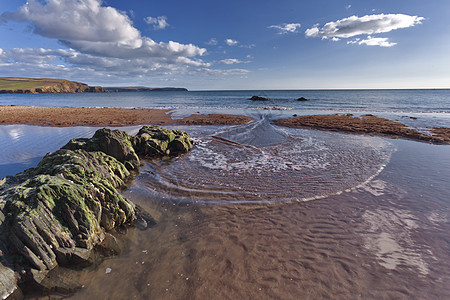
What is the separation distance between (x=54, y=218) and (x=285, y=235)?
657 centimetres

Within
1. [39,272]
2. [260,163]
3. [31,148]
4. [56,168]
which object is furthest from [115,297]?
[31,148]

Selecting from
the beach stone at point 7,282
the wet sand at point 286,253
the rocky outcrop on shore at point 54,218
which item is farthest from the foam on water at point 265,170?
the beach stone at point 7,282

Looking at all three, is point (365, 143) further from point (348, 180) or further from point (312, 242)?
point (312, 242)

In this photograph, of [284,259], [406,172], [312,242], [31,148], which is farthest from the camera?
[31,148]

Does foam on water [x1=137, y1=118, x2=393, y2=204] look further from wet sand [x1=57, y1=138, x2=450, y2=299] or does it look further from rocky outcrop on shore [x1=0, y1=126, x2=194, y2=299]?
rocky outcrop on shore [x1=0, y1=126, x2=194, y2=299]

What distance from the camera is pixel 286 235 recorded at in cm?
664

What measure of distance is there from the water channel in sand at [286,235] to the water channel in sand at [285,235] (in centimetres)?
3

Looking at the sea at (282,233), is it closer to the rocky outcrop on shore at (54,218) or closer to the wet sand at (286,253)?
the wet sand at (286,253)

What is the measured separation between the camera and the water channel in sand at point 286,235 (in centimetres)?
487

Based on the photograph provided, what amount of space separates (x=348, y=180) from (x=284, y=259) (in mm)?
7016

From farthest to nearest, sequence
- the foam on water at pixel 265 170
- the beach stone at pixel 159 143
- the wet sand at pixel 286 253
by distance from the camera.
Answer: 1. the beach stone at pixel 159 143
2. the foam on water at pixel 265 170
3. the wet sand at pixel 286 253

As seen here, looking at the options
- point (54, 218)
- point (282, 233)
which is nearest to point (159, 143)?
point (54, 218)

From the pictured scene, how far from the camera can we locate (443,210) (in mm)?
7793

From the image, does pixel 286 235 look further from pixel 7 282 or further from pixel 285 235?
pixel 7 282
